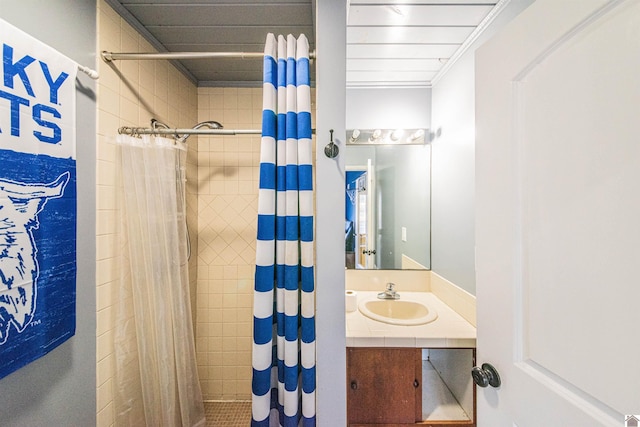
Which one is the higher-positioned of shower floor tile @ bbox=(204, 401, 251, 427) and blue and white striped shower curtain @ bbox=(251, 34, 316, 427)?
blue and white striped shower curtain @ bbox=(251, 34, 316, 427)

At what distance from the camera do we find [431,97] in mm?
1852

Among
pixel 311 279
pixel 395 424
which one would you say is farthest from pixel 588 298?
pixel 395 424

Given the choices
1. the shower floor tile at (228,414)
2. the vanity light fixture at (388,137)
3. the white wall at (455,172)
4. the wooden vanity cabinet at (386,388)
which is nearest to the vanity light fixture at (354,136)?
the vanity light fixture at (388,137)

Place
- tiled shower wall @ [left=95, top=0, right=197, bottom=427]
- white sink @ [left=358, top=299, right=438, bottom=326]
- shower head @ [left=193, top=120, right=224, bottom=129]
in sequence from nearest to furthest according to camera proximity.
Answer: tiled shower wall @ [left=95, top=0, right=197, bottom=427]
shower head @ [left=193, top=120, right=224, bottom=129]
white sink @ [left=358, top=299, right=438, bottom=326]

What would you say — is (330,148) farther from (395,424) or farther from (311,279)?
(395,424)

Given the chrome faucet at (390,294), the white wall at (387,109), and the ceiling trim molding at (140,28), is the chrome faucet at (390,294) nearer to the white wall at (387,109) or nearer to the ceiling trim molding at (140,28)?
the white wall at (387,109)

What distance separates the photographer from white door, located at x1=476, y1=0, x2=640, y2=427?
492mm

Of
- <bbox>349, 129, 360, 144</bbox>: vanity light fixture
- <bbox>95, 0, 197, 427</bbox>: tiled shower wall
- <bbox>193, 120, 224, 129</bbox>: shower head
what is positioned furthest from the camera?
<bbox>349, 129, 360, 144</bbox>: vanity light fixture

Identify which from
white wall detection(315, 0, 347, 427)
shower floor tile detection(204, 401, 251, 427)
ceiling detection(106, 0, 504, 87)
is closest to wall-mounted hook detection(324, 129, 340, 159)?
white wall detection(315, 0, 347, 427)

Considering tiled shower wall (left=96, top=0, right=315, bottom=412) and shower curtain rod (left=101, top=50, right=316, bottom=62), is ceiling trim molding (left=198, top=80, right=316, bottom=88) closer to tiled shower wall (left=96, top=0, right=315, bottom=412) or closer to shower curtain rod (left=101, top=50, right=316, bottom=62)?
tiled shower wall (left=96, top=0, right=315, bottom=412)

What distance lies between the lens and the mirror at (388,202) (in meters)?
1.87

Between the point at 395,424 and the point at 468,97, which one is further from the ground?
the point at 468,97

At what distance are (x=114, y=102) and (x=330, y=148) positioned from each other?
107cm

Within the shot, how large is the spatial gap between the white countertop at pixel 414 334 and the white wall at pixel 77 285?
1126 mm
